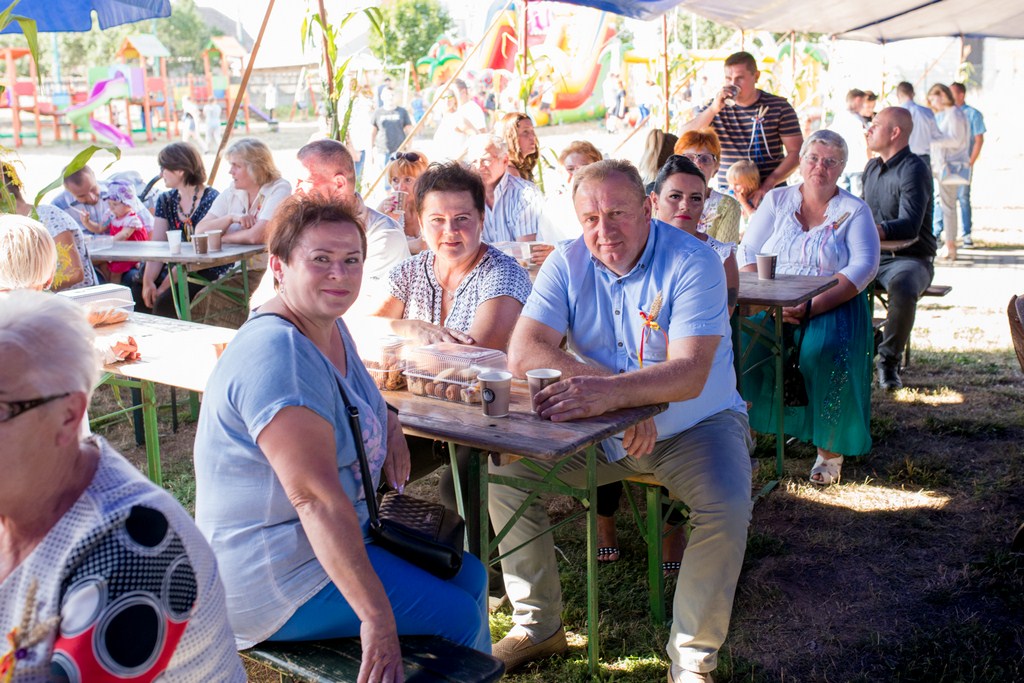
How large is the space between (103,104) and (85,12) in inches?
812

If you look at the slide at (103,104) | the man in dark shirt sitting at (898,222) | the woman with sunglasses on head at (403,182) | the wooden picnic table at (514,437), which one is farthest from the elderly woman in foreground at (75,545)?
the slide at (103,104)

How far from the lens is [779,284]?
4.46 m

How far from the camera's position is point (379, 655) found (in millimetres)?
1886

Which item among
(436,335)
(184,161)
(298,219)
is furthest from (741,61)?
(298,219)

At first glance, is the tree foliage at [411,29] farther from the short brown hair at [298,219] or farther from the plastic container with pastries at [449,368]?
the short brown hair at [298,219]

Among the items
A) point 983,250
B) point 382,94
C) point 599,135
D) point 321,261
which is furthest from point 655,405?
point 599,135

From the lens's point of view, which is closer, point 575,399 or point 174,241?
point 575,399

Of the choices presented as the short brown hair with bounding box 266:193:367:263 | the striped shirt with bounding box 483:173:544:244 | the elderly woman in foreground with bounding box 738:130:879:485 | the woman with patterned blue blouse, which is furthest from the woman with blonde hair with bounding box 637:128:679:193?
the short brown hair with bounding box 266:193:367:263

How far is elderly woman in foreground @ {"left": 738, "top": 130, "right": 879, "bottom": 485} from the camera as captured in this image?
14.7 feet

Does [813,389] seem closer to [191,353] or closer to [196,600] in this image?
[191,353]

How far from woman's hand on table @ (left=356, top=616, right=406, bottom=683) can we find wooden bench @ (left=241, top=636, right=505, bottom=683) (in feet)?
0.20

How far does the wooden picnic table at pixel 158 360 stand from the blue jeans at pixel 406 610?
3.63ft

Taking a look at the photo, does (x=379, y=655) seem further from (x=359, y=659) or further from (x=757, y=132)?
(x=757, y=132)

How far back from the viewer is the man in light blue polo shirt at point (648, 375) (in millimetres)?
2768
